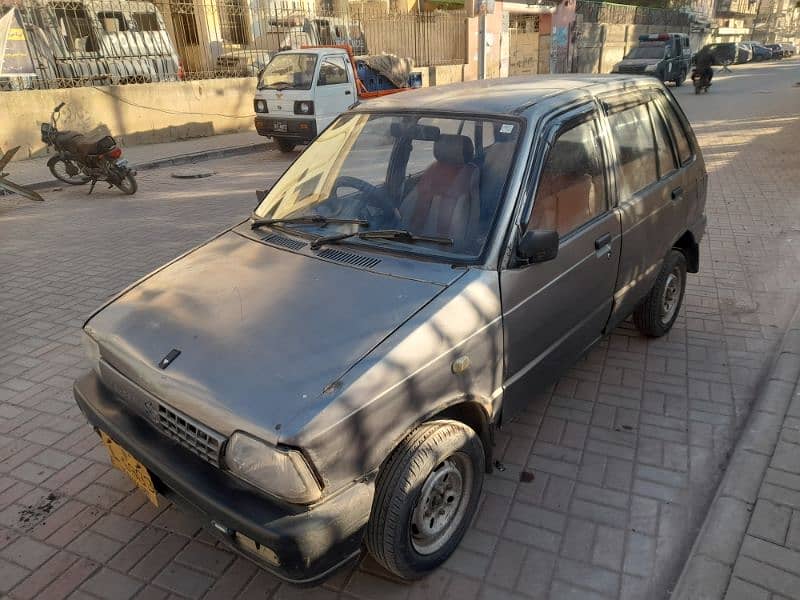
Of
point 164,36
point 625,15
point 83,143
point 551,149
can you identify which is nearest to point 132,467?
point 551,149

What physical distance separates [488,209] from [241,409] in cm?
140

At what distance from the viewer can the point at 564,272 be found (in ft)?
9.45

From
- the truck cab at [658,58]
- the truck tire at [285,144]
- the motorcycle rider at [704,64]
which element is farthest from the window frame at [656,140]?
the truck cab at [658,58]

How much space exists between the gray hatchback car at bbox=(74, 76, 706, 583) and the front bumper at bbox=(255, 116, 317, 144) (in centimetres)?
868

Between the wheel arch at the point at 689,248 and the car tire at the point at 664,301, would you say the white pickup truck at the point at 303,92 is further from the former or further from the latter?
the car tire at the point at 664,301

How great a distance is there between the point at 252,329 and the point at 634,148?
2.62 m

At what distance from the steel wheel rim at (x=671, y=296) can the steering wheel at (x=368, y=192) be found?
7.62 ft

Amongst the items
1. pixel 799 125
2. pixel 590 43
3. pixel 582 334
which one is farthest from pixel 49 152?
pixel 590 43

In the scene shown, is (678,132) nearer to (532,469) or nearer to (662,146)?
(662,146)

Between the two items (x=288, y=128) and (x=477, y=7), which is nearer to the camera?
(x=288, y=128)

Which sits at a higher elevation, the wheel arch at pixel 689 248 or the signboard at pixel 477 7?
the signboard at pixel 477 7

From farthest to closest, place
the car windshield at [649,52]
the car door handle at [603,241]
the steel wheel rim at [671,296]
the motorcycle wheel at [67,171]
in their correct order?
the car windshield at [649,52] → the motorcycle wheel at [67,171] → the steel wheel rim at [671,296] → the car door handle at [603,241]

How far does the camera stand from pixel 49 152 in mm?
11930

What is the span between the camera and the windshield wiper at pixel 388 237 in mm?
2660
